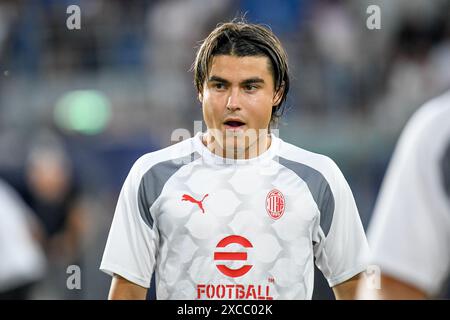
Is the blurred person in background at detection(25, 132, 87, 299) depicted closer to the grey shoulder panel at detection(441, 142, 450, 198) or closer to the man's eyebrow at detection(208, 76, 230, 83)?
the man's eyebrow at detection(208, 76, 230, 83)

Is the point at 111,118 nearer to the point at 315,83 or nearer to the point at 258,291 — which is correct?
the point at 315,83

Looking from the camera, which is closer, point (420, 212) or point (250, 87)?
point (420, 212)

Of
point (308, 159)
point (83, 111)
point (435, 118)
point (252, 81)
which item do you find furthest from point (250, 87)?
point (83, 111)

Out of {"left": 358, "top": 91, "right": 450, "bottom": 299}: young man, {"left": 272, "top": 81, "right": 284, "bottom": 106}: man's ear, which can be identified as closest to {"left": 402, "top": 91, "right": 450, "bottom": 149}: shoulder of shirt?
{"left": 358, "top": 91, "right": 450, "bottom": 299}: young man

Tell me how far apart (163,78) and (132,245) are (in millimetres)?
3859

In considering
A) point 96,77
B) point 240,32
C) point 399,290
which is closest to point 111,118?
point 96,77

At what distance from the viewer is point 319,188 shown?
3074 mm

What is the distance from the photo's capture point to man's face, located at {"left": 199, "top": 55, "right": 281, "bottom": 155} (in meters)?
3.01

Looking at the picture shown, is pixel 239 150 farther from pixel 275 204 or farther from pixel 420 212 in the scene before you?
pixel 420 212

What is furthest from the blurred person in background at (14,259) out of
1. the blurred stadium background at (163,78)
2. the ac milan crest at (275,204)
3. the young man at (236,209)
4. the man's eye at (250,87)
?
the blurred stadium background at (163,78)

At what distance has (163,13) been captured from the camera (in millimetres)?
6938

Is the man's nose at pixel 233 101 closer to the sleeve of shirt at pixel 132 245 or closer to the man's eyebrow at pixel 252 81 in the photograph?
the man's eyebrow at pixel 252 81

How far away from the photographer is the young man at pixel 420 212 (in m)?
1.79

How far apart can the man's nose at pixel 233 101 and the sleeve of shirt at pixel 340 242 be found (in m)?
0.42
